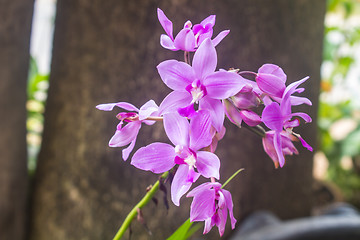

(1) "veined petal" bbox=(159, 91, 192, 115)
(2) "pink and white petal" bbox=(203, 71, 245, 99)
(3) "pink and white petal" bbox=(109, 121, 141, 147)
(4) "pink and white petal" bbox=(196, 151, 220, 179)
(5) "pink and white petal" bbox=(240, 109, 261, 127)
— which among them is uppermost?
(2) "pink and white petal" bbox=(203, 71, 245, 99)

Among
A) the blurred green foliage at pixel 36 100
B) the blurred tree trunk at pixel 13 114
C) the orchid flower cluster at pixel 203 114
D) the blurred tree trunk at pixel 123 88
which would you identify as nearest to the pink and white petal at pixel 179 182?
the orchid flower cluster at pixel 203 114

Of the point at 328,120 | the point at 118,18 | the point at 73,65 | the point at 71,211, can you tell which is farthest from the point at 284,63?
the point at 328,120

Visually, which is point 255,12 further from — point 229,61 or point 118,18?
point 118,18

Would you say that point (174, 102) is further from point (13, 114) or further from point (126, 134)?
point (13, 114)

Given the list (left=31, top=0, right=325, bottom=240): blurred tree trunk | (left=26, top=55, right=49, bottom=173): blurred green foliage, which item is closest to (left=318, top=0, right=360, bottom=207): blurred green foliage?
(left=31, top=0, right=325, bottom=240): blurred tree trunk

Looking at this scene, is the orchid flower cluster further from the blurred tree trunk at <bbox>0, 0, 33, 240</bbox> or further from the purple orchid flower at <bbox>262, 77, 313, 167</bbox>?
the blurred tree trunk at <bbox>0, 0, 33, 240</bbox>

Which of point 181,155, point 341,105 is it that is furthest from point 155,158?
point 341,105

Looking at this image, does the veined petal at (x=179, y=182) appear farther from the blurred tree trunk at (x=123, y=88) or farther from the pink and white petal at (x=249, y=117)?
the blurred tree trunk at (x=123, y=88)
